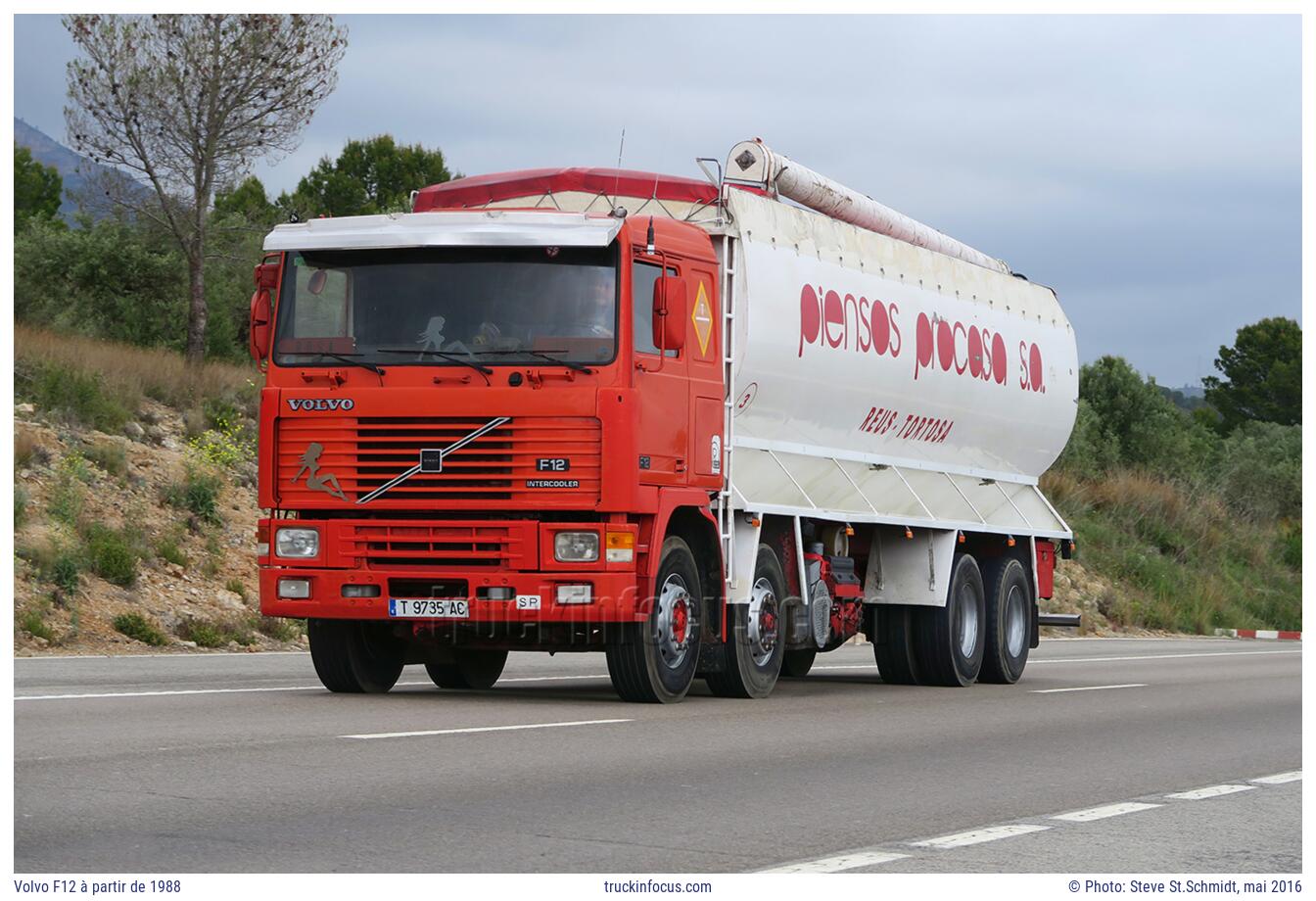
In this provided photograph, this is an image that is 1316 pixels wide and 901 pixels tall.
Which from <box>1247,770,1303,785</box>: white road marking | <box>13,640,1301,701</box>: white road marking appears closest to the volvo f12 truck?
<box>13,640,1301,701</box>: white road marking

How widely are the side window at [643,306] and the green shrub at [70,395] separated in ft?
51.2

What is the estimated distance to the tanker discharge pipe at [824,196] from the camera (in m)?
16.3

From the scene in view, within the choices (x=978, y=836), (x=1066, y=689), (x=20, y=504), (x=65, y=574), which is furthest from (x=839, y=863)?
(x=20, y=504)

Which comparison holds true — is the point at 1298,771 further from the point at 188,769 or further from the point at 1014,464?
the point at 1014,464

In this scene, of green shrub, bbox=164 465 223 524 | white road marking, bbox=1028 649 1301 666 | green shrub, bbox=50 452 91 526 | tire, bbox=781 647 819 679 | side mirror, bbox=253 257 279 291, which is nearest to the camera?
side mirror, bbox=253 257 279 291

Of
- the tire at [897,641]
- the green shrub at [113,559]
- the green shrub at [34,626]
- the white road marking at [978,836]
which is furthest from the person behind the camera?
the green shrub at [113,559]

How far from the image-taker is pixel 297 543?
1395 centimetres

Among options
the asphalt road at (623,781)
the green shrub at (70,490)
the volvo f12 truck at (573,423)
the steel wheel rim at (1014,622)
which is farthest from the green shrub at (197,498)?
the steel wheel rim at (1014,622)

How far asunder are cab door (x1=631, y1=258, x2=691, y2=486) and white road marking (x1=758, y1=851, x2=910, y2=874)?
605cm

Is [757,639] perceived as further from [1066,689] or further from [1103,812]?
[1103,812]

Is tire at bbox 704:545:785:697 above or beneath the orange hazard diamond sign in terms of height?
beneath

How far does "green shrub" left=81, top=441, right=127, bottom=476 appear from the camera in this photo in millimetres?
26125

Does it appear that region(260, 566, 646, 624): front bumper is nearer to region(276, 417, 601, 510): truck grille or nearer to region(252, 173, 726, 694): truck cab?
region(252, 173, 726, 694): truck cab

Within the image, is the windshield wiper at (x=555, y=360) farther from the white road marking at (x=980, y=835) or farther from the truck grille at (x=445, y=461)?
the white road marking at (x=980, y=835)
